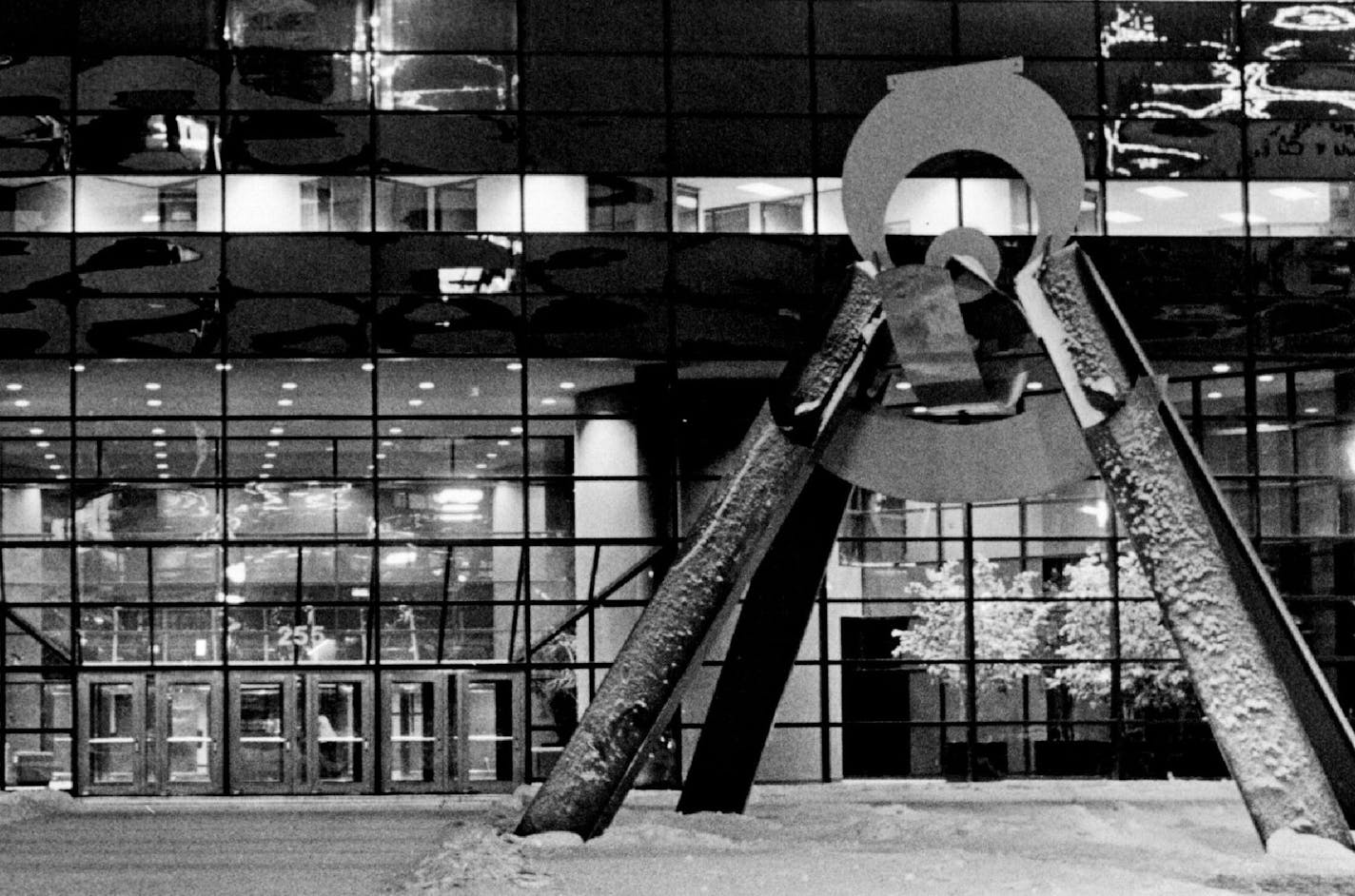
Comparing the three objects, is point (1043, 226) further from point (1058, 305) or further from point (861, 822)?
point (861, 822)

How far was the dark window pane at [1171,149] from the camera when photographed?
30.2 meters

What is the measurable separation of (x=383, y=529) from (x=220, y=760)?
387cm

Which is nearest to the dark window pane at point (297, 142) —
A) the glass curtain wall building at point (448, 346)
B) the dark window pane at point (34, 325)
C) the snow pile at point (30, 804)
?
the glass curtain wall building at point (448, 346)

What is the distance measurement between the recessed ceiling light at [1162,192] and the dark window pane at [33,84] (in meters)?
15.1

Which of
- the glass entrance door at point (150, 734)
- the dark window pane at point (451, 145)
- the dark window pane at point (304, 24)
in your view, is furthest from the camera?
the dark window pane at point (304, 24)

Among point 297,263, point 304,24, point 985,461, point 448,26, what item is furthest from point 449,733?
point 985,461

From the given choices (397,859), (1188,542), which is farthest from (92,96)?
(1188,542)

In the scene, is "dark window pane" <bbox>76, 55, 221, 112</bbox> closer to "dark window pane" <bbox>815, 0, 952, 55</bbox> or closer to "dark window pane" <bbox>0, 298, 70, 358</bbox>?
"dark window pane" <bbox>0, 298, 70, 358</bbox>

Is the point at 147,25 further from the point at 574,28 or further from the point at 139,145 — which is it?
the point at 574,28

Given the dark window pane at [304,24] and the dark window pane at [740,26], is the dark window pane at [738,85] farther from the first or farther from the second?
the dark window pane at [304,24]

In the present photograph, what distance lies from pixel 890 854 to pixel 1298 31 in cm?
1626

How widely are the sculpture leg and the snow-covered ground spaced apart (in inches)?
29.4

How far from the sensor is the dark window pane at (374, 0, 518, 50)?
29.7 meters

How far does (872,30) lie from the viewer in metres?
30.2
